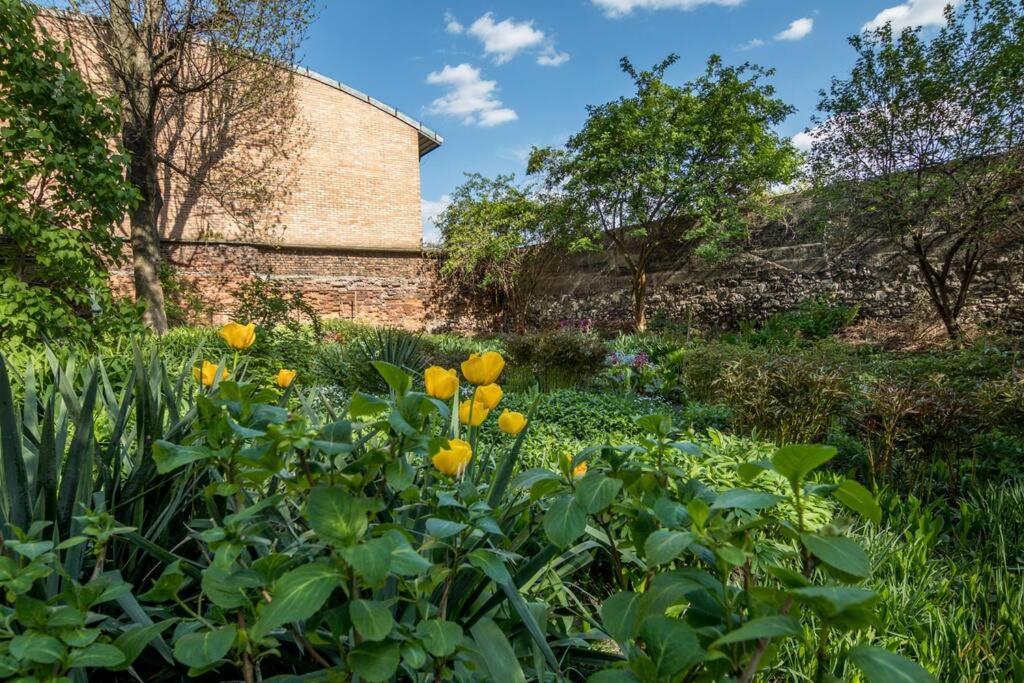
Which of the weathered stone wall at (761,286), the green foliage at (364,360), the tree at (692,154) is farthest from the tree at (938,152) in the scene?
the green foliage at (364,360)

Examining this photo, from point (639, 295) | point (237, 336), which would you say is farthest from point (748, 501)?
point (639, 295)

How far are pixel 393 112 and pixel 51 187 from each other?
12.1 meters

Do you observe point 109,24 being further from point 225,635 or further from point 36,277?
point 225,635

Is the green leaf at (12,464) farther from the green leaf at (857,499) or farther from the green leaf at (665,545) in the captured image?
the green leaf at (857,499)

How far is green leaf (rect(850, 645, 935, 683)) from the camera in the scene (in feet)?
1.69

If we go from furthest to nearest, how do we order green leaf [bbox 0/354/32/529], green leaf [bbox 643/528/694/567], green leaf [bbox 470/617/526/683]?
green leaf [bbox 0/354/32/529] → green leaf [bbox 470/617/526/683] → green leaf [bbox 643/528/694/567]

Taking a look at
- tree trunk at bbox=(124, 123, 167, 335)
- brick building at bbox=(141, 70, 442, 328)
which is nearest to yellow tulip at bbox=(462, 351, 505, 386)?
tree trunk at bbox=(124, 123, 167, 335)

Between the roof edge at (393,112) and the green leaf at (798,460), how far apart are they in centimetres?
1623

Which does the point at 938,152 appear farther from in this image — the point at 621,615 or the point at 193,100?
the point at 193,100

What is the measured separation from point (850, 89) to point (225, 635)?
34.5 feet

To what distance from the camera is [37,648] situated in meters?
0.66

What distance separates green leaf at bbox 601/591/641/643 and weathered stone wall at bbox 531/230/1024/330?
426 inches

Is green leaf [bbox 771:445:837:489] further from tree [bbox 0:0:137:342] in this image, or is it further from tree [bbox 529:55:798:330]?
tree [bbox 529:55:798:330]

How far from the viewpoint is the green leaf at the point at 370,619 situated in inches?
23.5
